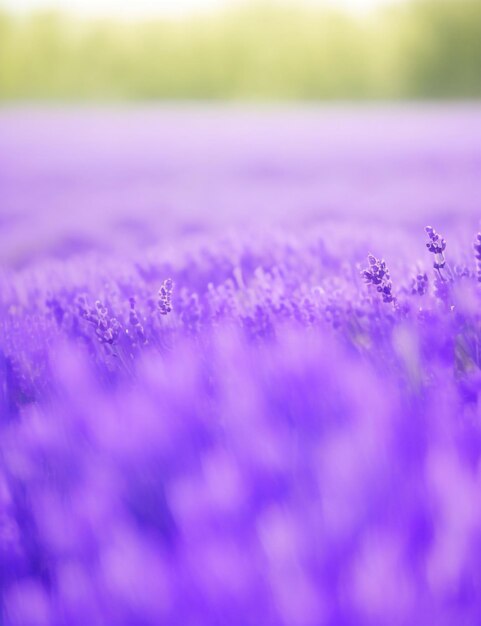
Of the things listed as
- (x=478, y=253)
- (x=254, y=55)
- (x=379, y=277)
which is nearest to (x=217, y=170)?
(x=254, y=55)

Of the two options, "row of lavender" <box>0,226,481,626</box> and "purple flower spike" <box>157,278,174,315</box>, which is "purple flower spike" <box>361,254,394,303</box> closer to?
"row of lavender" <box>0,226,481,626</box>

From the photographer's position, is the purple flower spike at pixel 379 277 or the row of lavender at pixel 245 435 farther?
the purple flower spike at pixel 379 277

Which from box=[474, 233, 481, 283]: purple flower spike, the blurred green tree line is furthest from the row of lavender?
the blurred green tree line

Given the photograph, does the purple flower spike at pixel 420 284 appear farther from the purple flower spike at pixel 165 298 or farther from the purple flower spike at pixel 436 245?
the purple flower spike at pixel 165 298

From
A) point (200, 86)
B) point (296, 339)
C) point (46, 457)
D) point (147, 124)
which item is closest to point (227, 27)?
point (200, 86)

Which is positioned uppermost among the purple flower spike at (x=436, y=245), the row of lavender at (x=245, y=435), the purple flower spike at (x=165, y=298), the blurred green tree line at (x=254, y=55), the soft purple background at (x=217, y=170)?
the blurred green tree line at (x=254, y=55)

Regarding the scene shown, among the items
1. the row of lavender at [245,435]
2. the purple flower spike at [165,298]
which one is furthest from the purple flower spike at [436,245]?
the purple flower spike at [165,298]
